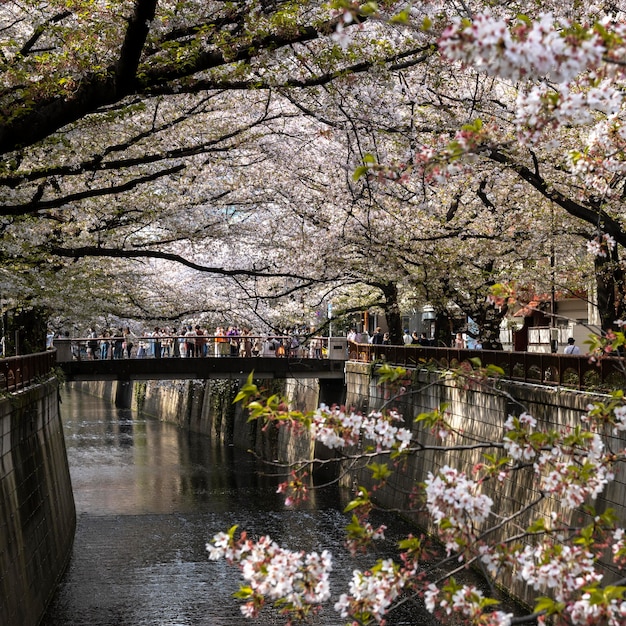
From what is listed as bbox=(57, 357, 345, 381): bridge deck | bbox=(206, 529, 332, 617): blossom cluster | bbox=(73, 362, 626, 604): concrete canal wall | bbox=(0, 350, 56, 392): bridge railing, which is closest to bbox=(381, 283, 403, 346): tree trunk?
bbox=(73, 362, 626, 604): concrete canal wall

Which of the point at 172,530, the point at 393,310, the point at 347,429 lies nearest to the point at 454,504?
the point at 347,429

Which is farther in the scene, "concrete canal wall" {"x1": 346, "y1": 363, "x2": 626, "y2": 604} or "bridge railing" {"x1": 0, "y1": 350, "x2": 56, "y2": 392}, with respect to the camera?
"bridge railing" {"x1": 0, "y1": 350, "x2": 56, "y2": 392}

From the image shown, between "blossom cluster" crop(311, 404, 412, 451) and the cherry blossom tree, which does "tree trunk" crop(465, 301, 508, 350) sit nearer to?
the cherry blossom tree

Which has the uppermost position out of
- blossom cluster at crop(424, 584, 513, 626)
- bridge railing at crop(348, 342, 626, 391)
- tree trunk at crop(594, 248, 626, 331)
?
tree trunk at crop(594, 248, 626, 331)

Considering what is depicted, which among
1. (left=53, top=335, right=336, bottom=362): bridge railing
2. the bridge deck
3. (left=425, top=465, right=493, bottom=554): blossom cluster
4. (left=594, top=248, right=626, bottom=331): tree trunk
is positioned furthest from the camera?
(left=53, top=335, right=336, bottom=362): bridge railing

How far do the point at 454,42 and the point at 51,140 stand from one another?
31.5 feet

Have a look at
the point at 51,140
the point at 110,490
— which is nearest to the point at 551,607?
the point at 51,140

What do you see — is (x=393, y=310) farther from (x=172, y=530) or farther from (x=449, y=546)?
(x=449, y=546)

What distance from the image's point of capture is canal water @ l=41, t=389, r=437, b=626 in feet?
53.5

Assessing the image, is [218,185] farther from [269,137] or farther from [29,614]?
[29,614]

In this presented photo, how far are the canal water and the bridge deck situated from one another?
3.13 m

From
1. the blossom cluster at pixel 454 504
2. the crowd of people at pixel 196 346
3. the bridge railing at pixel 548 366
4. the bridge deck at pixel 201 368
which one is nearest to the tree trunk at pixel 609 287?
the bridge railing at pixel 548 366

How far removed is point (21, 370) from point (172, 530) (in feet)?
22.2

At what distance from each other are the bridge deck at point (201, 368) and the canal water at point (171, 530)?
10.3 ft
